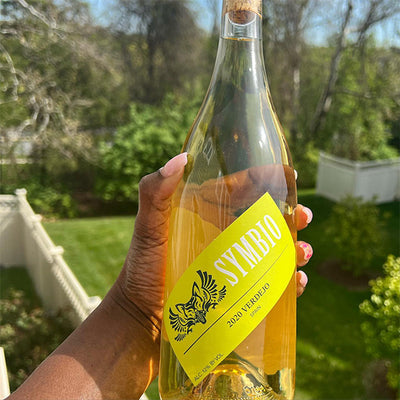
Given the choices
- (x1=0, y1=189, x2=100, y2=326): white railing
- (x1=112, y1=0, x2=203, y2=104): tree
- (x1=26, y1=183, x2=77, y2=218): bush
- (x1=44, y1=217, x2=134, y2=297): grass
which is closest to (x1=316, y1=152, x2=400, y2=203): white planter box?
(x1=112, y1=0, x2=203, y2=104): tree

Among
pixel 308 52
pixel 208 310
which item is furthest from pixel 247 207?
pixel 308 52

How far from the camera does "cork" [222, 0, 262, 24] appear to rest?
15.5 inches

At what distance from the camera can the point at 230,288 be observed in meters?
0.38

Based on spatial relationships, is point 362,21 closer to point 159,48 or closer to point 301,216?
point 159,48

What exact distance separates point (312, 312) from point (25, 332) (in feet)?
→ 4.95

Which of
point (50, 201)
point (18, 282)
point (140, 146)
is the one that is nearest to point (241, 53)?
point (18, 282)

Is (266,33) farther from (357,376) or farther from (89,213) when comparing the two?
(357,376)

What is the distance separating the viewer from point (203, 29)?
122 inches

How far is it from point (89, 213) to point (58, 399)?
219 centimetres

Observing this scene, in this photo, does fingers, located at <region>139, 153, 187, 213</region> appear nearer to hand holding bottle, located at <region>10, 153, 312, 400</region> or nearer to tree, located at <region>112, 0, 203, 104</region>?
hand holding bottle, located at <region>10, 153, 312, 400</region>

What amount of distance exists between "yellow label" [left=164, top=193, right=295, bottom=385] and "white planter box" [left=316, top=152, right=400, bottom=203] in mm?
3512

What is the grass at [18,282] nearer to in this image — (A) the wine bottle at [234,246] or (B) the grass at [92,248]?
(B) the grass at [92,248]

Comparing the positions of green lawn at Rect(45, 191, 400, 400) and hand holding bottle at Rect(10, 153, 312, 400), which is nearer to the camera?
hand holding bottle at Rect(10, 153, 312, 400)

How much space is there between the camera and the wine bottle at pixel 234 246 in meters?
0.38
